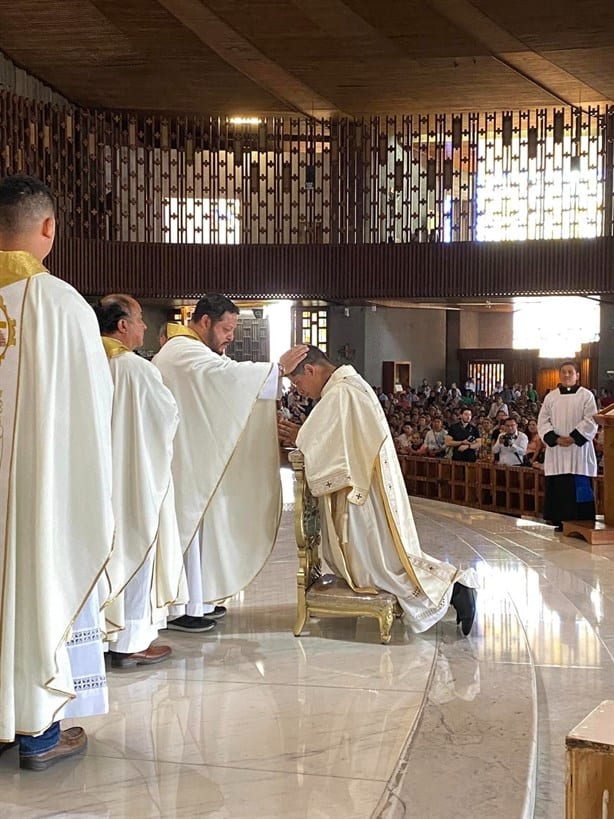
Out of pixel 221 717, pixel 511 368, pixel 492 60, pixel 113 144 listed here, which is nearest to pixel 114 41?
pixel 113 144

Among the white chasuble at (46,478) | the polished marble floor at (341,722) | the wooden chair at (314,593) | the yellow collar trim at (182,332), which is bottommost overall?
the polished marble floor at (341,722)

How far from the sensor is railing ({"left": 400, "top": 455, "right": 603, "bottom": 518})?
10359 mm

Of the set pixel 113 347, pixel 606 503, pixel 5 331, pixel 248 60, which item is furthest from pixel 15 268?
pixel 248 60

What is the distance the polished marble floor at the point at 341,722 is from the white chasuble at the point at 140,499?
0.93 feet

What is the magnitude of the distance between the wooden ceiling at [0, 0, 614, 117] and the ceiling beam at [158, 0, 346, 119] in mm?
28

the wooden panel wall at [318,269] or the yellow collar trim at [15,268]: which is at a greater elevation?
the wooden panel wall at [318,269]

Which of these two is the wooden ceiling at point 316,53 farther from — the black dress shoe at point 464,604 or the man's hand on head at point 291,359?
the black dress shoe at point 464,604

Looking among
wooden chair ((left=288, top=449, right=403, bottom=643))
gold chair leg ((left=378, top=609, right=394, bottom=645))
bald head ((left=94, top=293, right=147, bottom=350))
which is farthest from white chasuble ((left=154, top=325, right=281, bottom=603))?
gold chair leg ((left=378, top=609, right=394, bottom=645))

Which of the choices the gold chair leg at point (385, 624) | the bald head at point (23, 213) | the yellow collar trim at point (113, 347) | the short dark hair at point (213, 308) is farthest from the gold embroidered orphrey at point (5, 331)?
the gold chair leg at point (385, 624)

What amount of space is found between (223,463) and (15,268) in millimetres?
2160

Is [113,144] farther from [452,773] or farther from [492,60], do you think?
[452,773]

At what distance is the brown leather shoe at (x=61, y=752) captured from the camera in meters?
3.21

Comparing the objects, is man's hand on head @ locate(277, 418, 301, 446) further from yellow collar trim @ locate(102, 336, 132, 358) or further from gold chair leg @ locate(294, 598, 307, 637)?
yellow collar trim @ locate(102, 336, 132, 358)

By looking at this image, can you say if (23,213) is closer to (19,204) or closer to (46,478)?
(19,204)
